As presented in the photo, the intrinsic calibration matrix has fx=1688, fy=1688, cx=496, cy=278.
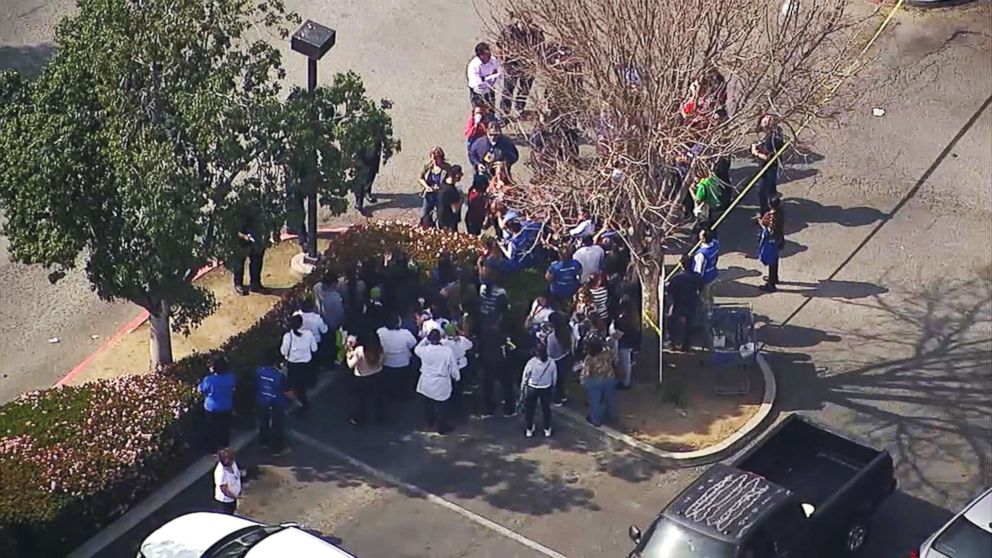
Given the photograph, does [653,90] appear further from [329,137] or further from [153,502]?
[153,502]

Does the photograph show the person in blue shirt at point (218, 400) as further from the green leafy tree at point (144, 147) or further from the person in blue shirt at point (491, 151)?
the person in blue shirt at point (491, 151)

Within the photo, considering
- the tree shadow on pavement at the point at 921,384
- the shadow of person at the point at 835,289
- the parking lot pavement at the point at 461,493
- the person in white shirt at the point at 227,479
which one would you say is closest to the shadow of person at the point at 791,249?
the shadow of person at the point at 835,289

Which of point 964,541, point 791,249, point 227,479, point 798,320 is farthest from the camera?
point 791,249

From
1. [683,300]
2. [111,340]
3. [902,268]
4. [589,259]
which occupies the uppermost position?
[589,259]

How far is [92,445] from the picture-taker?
18.7 m

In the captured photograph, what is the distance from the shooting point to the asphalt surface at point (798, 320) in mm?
19203

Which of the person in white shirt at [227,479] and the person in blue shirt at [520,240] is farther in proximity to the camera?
the person in blue shirt at [520,240]

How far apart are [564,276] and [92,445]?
6.20 metres

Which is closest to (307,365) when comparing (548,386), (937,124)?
(548,386)

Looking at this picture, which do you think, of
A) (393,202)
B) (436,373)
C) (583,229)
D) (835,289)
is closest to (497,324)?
(436,373)

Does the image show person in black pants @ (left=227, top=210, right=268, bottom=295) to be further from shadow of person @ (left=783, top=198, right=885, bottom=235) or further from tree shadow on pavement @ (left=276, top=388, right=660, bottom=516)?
shadow of person @ (left=783, top=198, right=885, bottom=235)

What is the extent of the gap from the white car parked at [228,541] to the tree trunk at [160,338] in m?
3.29

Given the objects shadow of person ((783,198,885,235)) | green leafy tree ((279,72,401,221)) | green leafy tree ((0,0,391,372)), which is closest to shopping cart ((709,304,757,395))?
shadow of person ((783,198,885,235))

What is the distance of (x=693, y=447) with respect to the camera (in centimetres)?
2009
